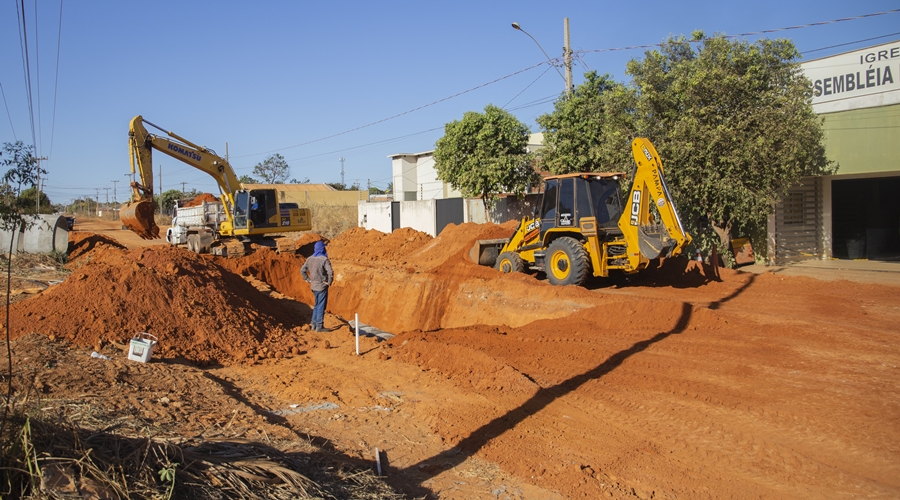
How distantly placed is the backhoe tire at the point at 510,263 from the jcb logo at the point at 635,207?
Answer: 3.61 metres

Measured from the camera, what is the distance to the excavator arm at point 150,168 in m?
17.5

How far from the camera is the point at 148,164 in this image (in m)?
19.3

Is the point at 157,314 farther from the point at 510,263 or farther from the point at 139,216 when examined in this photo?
the point at 510,263

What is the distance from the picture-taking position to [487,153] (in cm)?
2314

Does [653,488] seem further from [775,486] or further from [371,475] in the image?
[371,475]

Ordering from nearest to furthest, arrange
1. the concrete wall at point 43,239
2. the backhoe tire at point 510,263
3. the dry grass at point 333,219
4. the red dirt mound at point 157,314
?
the red dirt mound at point 157,314
the backhoe tire at point 510,263
the concrete wall at point 43,239
the dry grass at point 333,219

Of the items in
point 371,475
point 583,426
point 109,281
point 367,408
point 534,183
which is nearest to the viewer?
point 371,475

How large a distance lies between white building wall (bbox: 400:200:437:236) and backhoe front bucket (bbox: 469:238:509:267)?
1275cm

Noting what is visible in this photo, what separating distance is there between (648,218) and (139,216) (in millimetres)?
13339

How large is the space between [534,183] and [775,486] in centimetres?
1974

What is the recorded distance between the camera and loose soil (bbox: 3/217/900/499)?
550cm

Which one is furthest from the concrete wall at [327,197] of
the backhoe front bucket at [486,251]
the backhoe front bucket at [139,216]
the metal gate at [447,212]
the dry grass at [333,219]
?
the backhoe front bucket at [486,251]

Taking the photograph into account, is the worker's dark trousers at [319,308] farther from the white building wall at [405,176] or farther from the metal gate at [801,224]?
the white building wall at [405,176]

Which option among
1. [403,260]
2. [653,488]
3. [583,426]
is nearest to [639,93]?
[403,260]
